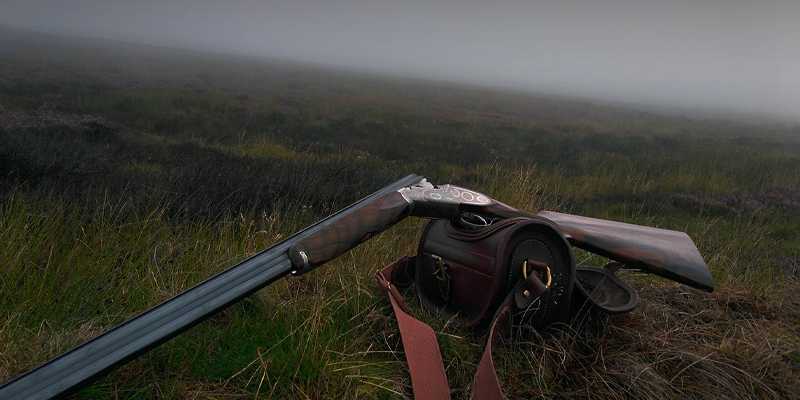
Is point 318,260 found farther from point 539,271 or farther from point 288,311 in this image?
point 539,271

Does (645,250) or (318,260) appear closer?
(318,260)

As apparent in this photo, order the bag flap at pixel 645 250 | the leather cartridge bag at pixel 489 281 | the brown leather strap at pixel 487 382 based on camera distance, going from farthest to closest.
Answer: the bag flap at pixel 645 250 → the leather cartridge bag at pixel 489 281 → the brown leather strap at pixel 487 382

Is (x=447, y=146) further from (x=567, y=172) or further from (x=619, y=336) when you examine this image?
(x=619, y=336)

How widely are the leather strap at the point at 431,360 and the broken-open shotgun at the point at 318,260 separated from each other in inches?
15.2

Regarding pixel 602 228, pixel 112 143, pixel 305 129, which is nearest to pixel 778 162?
pixel 305 129

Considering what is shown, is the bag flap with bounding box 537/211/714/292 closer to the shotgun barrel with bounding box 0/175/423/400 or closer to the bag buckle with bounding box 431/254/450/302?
the bag buckle with bounding box 431/254/450/302

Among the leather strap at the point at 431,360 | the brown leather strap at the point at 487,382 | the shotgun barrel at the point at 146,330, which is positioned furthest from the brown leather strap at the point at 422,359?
the shotgun barrel at the point at 146,330

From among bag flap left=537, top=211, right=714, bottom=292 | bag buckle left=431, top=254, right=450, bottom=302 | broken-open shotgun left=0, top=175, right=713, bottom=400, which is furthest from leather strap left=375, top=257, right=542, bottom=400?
bag flap left=537, top=211, right=714, bottom=292

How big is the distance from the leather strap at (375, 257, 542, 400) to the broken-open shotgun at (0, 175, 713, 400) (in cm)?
39

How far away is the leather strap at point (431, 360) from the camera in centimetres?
175

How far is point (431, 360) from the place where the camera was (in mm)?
1897

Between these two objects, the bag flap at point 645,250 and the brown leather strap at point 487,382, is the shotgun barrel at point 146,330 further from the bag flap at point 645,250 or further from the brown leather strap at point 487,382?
the bag flap at point 645,250

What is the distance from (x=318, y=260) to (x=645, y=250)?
1.60 m

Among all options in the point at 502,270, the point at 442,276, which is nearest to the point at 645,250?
the point at 502,270
